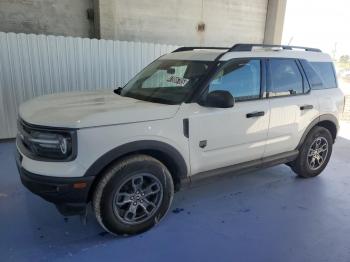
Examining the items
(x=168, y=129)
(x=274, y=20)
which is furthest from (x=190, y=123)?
(x=274, y=20)

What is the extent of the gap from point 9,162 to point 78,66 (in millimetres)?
2171

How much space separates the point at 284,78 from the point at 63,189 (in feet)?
8.77

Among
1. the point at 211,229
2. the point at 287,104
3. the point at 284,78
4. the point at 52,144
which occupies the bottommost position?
the point at 211,229

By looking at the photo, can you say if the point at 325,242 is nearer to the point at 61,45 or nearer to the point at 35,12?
the point at 61,45

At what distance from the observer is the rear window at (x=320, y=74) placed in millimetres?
3854

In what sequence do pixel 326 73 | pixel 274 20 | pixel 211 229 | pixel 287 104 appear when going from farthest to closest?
pixel 274 20 < pixel 326 73 < pixel 287 104 < pixel 211 229

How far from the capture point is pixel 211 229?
2918 millimetres

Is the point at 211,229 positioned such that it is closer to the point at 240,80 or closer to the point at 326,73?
the point at 240,80

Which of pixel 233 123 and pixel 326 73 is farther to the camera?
pixel 326 73

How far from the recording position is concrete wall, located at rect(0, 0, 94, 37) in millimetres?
5789

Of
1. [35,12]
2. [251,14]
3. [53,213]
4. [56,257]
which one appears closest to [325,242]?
[56,257]

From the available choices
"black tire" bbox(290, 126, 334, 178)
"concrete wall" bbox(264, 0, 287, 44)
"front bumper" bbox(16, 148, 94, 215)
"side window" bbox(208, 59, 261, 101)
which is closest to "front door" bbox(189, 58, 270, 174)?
"side window" bbox(208, 59, 261, 101)

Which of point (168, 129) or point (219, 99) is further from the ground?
point (219, 99)

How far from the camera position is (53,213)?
308 cm
